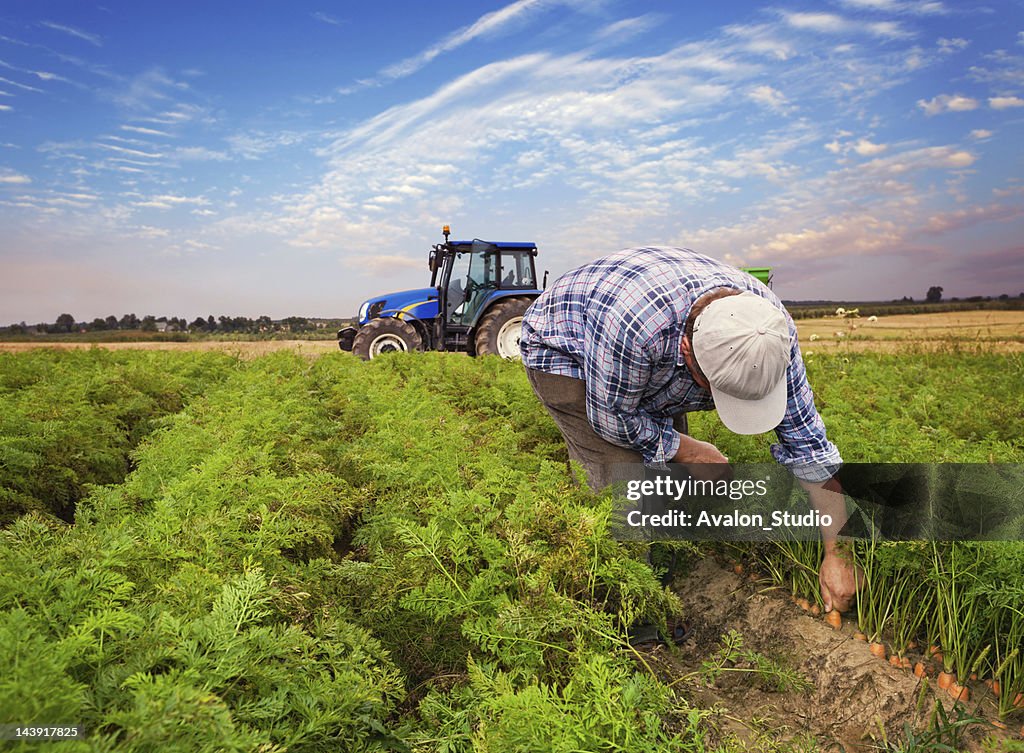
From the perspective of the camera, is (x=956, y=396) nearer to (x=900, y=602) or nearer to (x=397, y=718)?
(x=900, y=602)

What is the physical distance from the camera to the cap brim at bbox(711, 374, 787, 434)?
119 inches

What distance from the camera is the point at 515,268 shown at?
1342cm

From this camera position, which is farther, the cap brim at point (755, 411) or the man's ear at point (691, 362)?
the man's ear at point (691, 362)

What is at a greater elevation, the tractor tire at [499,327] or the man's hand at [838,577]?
the tractor tire at [499,327]

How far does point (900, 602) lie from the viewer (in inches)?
129

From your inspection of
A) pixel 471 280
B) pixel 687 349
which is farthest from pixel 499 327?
pixel 687 349

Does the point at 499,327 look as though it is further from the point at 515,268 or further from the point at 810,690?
the point at 810,690

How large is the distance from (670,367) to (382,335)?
10.6 metres

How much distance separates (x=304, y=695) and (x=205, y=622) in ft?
1.20

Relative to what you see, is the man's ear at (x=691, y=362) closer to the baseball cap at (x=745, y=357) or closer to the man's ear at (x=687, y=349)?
the man's ear at (x=687, y=349)

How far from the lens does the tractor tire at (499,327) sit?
12.7 meters

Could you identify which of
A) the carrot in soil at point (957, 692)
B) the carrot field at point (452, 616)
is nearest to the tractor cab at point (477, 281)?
the carrot field at point (452, 616)

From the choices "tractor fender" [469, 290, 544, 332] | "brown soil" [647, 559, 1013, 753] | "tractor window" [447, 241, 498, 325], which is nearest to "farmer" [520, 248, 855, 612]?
"brown soil" [647, 559, 1013, 753]

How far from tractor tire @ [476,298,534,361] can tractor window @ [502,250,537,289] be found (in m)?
0.60
